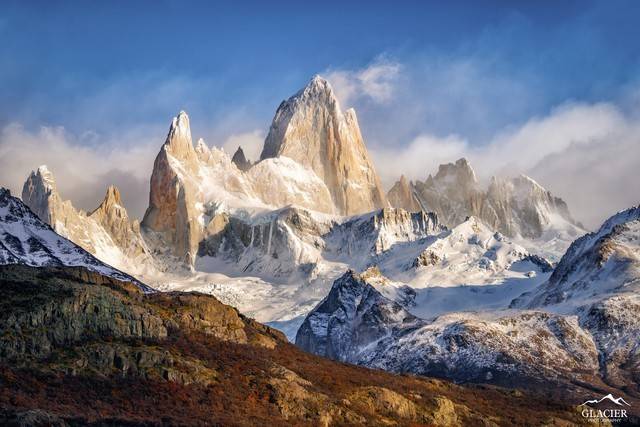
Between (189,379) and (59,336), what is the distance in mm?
15914

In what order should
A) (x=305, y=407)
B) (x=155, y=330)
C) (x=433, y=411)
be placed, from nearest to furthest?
(x=305, y=407) < (x=155, y=330) < (x=433, y=411)

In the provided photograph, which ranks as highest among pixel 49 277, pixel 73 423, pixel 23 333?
pixel 49 277

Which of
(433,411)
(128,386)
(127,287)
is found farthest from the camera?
(127,287)

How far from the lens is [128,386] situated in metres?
134

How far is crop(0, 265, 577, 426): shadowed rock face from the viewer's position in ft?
413

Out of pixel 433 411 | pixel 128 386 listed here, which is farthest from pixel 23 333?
pixel 433 411

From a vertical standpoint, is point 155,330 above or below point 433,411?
above

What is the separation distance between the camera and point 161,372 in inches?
5487

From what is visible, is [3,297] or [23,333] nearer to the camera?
[23,333]

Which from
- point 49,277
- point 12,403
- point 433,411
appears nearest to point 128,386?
point 12,403

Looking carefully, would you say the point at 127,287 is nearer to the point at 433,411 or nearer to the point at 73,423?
the point at 433,411

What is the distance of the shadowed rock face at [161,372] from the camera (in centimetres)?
12600

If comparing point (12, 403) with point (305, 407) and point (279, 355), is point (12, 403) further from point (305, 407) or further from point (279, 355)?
point (279, 355)

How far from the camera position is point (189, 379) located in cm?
14050
